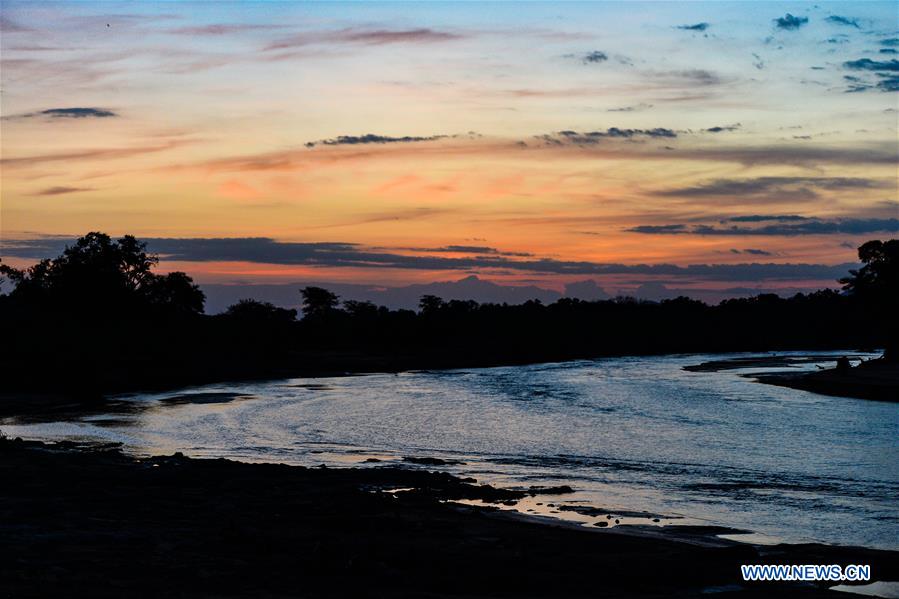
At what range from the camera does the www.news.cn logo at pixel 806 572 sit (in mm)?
16234

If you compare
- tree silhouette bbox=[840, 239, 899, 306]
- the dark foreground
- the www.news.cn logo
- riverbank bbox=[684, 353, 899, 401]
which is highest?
tree silhouette bbox=[840, 239, 899, 306]

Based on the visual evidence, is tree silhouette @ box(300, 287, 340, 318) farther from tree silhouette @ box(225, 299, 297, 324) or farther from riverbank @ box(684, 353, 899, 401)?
riverbank @ box(684, 353, 899, 401)

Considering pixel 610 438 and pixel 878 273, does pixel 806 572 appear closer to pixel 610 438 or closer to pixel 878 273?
pixel 610 438

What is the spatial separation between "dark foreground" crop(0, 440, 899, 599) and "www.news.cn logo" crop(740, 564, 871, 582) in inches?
15.1

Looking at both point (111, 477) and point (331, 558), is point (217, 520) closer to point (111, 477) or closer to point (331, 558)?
point (331, 558)

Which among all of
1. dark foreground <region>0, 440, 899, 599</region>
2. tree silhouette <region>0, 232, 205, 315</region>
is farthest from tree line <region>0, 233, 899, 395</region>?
dark foreground <region>0, 440, 899, 599</region>

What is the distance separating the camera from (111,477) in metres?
25.5

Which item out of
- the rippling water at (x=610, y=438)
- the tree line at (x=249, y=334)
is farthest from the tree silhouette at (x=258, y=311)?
the rippling water at (x=610, y=438)

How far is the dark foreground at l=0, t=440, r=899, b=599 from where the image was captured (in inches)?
573

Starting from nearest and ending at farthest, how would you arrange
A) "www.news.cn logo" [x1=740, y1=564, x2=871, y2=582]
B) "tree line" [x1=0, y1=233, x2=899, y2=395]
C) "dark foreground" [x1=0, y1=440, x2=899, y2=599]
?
1. "dark foreground" [x1=0, y1=440, x2=899, y2=599]
2. "www.news.cn logo" [x1=740, y1=564, x2=871, y2=582]
3. "tree line" [x1=0, y1=233, x2=899, y2=395]

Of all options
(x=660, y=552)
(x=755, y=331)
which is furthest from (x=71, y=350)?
(x=755, y=331)

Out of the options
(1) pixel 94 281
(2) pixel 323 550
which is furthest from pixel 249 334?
(2) pixel 323 550

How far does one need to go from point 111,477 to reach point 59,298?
97826 millimetres

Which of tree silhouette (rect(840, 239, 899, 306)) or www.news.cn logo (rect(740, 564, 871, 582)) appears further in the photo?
tree silhouette (rect(840, 239, 899, 306))
